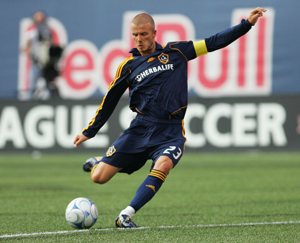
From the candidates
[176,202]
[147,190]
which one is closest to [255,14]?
[147,190]

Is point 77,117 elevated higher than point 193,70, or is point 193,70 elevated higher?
point 193,70

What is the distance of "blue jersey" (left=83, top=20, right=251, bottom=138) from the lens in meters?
5.19

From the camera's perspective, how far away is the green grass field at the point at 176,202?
15.2ft

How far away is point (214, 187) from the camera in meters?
8.88

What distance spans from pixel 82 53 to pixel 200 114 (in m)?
4.95

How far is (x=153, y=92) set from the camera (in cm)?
523

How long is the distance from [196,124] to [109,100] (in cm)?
930

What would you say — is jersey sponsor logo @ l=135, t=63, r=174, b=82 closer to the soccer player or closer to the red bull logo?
the soccer player

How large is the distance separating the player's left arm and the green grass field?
5.60 ft

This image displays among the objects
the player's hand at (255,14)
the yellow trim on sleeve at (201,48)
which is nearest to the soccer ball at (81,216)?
the yellow trim on sleeve at (201,48)

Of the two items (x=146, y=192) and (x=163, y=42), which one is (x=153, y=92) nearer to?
(x=146, y=192)

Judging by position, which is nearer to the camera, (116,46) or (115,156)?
(115,156)

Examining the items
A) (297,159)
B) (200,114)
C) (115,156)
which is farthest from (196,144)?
(115,156)

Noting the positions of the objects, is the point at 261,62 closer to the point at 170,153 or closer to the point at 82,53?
the point at 82,53
